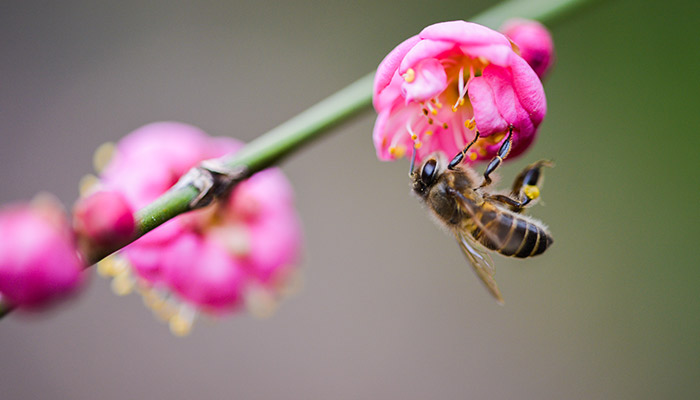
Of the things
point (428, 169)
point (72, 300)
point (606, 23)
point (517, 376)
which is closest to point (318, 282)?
A: point (517, 376)

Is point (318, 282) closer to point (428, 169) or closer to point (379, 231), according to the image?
point (379, 231)

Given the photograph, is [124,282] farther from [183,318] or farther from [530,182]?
[530,182]

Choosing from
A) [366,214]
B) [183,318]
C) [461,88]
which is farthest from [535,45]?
[366,214]

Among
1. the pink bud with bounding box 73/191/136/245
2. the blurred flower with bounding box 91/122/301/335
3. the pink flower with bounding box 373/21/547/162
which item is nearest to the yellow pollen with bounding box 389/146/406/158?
the pink flower with bounding box 373/21/547/162

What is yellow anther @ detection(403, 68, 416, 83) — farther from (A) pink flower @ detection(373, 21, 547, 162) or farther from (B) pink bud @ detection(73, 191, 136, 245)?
(B) pink bud @ detection(73, 191, 136, 245)

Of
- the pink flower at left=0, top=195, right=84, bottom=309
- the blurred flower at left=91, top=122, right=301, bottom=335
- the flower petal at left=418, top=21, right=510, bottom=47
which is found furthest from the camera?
the blurred flower at left=91, top=122, right=301, bottom=335

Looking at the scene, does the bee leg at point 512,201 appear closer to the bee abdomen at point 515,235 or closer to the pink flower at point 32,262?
the bee abdomen at point 515,235

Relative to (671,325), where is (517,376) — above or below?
above
